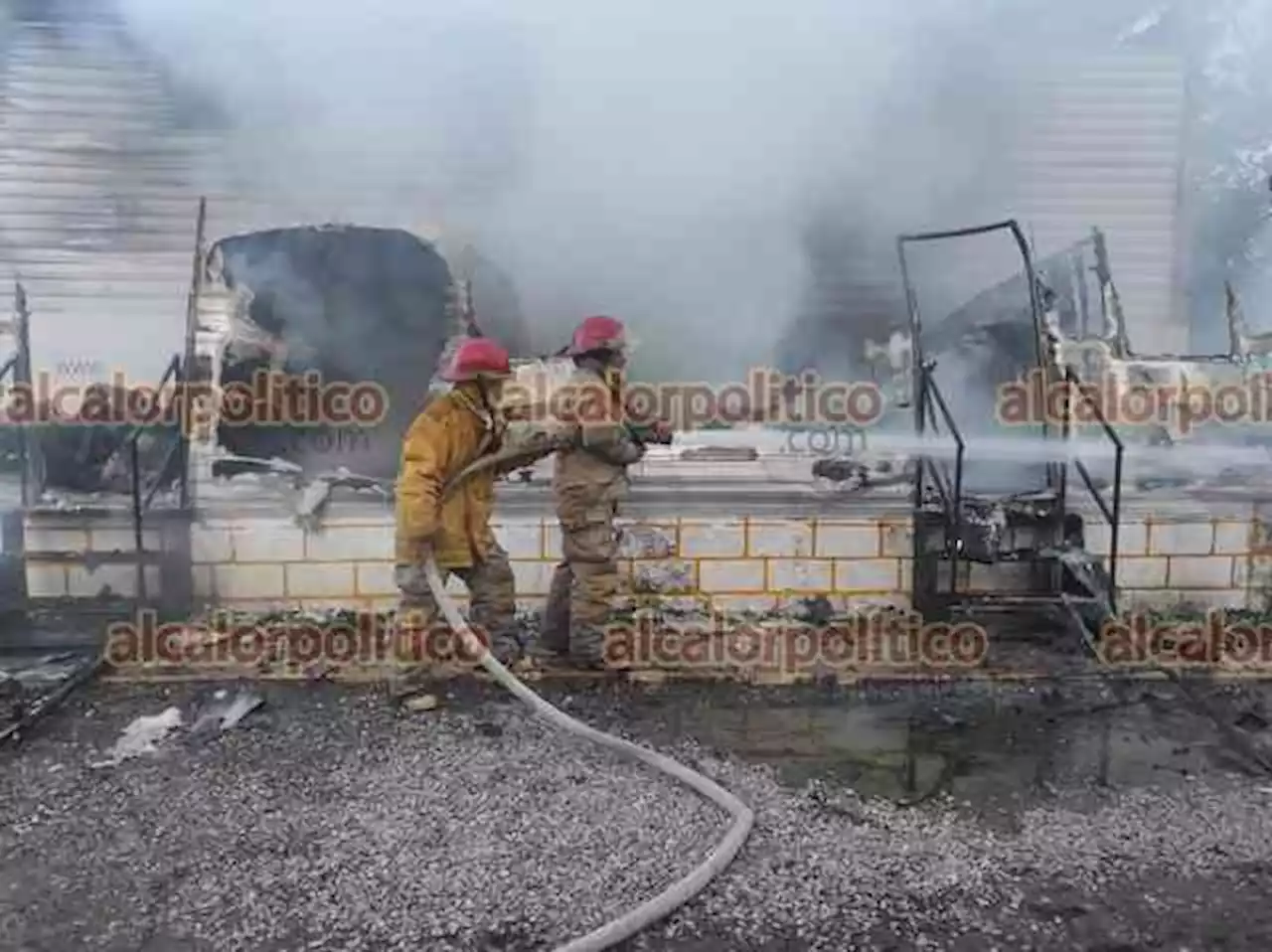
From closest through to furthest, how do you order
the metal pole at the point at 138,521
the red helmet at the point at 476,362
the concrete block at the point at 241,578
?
the red helmet at the point at 476,362 < the metal pole at the point at 138,521 < the concrete block at the point at 241,578

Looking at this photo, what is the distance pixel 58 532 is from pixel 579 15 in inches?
137

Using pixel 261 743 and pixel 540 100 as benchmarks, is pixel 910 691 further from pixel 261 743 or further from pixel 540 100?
pixel 540 100

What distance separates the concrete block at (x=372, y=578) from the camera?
19.3ft

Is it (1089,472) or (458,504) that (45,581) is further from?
(1089,472)

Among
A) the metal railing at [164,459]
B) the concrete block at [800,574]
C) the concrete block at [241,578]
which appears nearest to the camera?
the metal railing at [164,459]

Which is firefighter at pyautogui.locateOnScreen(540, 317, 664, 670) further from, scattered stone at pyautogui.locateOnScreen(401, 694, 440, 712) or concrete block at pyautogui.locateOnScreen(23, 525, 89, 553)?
concrete block at pyautogui.locateOnScreen(23, 525, 89, 553)

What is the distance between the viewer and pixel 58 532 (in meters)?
5.79

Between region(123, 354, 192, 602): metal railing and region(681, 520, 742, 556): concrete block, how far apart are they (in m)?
2.46

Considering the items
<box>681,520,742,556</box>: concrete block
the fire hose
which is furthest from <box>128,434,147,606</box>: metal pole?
<box>681,520,742,556</box>: concrete block

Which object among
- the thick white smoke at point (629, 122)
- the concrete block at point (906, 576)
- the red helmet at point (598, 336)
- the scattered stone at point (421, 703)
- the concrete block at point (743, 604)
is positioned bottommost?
the scattered stone at point (421, 703)

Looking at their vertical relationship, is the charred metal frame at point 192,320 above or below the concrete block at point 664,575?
above

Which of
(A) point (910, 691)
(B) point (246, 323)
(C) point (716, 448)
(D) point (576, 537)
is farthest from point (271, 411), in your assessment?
(A) point (910, 691)

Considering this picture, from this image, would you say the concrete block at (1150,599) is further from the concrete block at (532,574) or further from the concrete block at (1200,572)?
the concrete block at (532,574)

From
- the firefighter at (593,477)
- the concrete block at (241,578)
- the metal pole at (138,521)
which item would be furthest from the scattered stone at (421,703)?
the metal pole at (138,521)
